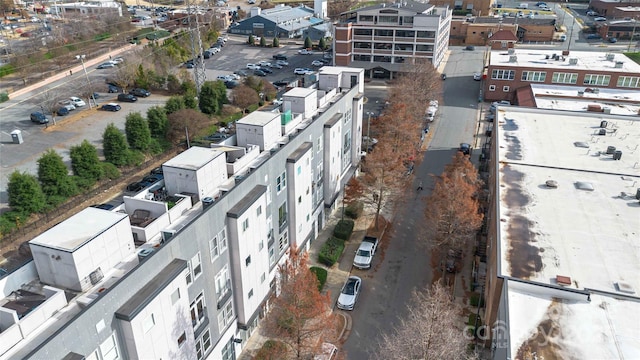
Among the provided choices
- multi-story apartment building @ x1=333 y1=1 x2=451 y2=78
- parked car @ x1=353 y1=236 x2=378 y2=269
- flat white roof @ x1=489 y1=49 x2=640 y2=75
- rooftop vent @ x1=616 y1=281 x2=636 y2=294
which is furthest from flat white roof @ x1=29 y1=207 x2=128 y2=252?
multi-story apartment building @ x1=333 y1=1 x2=451 y2=78

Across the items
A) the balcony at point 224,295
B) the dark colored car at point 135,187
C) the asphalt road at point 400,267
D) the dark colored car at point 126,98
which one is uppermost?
the balcony at point 224,295

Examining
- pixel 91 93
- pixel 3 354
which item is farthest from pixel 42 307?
pixel 91 93

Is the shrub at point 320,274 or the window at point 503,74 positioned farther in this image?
the window at point 503,74

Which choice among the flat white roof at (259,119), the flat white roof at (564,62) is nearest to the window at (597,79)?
the flat white roof at (564,62)

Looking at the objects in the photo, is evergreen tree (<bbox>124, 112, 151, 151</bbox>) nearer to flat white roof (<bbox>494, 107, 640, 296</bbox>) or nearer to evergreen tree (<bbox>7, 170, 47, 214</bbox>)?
evergreen tree (<bbox>7, 170, 47, 214</bbox>)

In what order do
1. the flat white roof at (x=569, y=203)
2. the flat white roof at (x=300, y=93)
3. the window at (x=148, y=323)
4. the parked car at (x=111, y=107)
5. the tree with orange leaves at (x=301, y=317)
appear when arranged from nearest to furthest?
the window at (x=148, y=323) → the tree with orange leaves at (x=301, y=317) → the flat white roof at (x=569, y=203) → the flat white roof at (x=300, y=93) → the parked car at (x=111, y=107)

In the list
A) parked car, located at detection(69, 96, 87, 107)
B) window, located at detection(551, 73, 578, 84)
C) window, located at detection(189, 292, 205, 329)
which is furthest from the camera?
parked car, located at detection(69, 96, 87, 107)

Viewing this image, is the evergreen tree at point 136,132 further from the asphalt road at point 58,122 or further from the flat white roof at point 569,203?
the flat white roof at point 569,203
